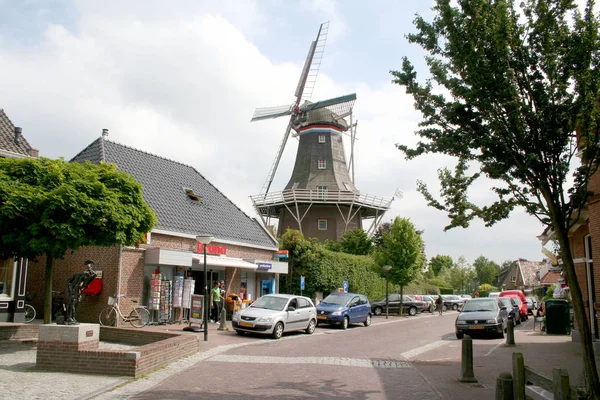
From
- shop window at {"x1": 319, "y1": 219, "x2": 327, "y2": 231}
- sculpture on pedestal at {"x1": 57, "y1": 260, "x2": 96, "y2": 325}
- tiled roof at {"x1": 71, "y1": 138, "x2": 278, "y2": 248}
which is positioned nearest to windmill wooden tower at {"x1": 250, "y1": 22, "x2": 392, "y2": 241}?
shop window at {"x1": 319, "y1": 219, "x2": 327, "y2": 231}

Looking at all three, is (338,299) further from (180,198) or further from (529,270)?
(529,270)

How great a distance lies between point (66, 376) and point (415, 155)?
7415 mm

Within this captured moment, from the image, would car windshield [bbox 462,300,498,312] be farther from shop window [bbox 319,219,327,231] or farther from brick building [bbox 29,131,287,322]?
shop window [bbox 319,219,327,231]

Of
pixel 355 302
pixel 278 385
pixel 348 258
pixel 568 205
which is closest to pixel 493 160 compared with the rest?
pixel 568 205

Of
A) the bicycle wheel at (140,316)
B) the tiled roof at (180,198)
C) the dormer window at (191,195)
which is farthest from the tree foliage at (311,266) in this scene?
the bicycle wheel at (140,316)

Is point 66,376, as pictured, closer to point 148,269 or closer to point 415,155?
point 415,155

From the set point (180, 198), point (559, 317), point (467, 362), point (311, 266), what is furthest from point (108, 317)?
point (559, 317)

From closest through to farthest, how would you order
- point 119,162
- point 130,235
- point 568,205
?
1. point 568,205
2. point 130,235
3. point 119,162

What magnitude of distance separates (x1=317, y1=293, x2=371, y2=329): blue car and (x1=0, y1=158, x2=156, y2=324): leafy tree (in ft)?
38.5

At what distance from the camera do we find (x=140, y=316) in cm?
1831

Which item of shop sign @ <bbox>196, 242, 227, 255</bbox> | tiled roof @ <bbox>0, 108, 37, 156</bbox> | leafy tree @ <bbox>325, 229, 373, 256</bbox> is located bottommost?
shop sign @ <bbox>196, 242, 227, 255</bbox>

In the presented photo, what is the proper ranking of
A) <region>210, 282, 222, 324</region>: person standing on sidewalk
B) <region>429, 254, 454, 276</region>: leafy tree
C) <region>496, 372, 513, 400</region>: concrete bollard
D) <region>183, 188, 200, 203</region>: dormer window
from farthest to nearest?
<region>429, 254, 454, 276</region>: leafy tree, <region>183, 188, 200, 203</region>: dormer window, <region>210, 282, 222, 324</region>: person standing on sidewalk, <region>496, 372, 513, 400</region>: concrete bollard

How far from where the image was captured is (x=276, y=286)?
28.1 m

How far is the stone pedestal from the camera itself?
971 cm
